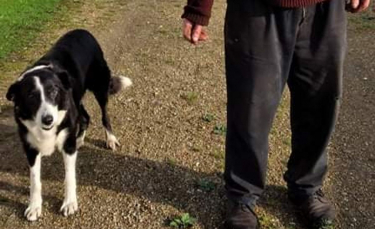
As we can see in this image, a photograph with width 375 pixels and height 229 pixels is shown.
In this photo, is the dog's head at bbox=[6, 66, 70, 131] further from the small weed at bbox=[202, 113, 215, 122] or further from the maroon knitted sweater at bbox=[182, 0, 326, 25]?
the small weed at bbox=[202, 113, 215, 122]

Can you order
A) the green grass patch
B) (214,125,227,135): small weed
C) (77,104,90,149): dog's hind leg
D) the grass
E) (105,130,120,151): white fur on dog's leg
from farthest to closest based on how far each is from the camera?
1. the green grass patch
2. the grass
3. (214,125,227,135): small weed
4. (105,130,120,151): white fur on dog's leg
5. (77,104,90,149): dog's hind leg

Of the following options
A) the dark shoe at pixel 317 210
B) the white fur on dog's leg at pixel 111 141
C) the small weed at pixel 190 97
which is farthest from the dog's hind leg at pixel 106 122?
the dark shoe at pixel 317 210

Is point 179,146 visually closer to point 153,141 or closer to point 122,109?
point 153,141

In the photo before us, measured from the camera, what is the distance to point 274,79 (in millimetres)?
2891

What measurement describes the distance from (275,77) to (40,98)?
55.9 inches

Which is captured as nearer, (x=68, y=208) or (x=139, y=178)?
(x=68, y=208)

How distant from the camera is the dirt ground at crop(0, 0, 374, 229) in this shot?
3502mm

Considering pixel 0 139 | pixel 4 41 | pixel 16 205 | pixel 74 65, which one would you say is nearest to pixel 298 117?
pixel 74 65

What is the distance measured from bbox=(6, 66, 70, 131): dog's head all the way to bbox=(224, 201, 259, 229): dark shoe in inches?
47.4

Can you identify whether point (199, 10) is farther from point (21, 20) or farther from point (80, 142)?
point (21, 20)

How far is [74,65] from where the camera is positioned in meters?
3.90

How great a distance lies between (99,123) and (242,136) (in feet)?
6.46

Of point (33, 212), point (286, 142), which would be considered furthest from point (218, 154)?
point (33, 212)

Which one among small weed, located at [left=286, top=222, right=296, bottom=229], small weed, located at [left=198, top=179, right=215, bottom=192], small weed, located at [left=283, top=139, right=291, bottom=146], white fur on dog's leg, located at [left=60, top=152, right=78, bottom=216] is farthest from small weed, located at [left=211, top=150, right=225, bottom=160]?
white fur on dog's leg, located at [left=60, top=152, right=78, bottom=216]
